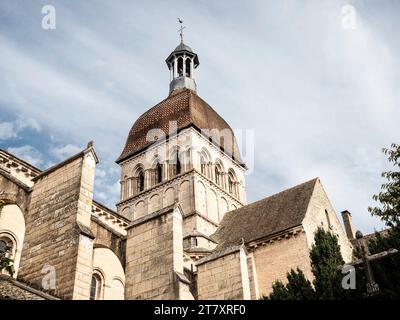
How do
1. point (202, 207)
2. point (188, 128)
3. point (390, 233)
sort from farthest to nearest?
point (188, 128)
point (202, 207)
point (390, 233)

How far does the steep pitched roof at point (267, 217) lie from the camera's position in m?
21.4

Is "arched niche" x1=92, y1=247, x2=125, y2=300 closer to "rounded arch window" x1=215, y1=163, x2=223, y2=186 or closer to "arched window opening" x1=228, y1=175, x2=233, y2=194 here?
"rounded arch window" x1=215, y1=163, x2=223, y2=186

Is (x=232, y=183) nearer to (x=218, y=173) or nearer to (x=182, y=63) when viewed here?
(x=218, y=173)

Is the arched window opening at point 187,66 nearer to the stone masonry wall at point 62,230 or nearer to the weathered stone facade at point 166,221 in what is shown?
the weathered stone facade at point 166,221

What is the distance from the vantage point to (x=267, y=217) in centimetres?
2347

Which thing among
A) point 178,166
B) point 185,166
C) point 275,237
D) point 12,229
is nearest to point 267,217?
point 275,237

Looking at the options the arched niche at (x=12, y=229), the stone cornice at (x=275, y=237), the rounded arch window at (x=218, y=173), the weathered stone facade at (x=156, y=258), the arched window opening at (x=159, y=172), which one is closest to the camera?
the weathered stone facade at (x=156, y=258)

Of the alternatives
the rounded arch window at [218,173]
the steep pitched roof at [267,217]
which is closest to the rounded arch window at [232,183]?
the rounded arch window at [218,173]

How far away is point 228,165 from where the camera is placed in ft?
111

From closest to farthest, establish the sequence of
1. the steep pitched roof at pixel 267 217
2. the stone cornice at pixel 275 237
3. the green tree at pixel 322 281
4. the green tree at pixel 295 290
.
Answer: the green tree at pixel 322 281 → the green tree at pixel 295 290 → the stone cornice at pixel 275 237 → the steep pitched roof at pixel 267 217

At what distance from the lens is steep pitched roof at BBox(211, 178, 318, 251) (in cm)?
2138
